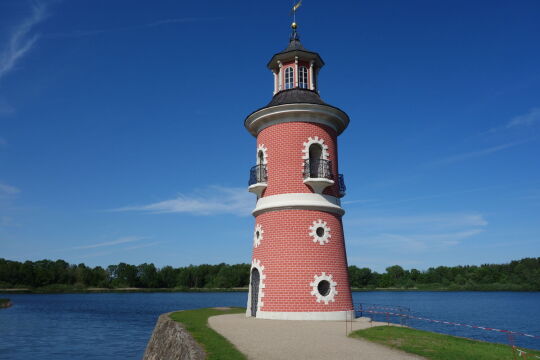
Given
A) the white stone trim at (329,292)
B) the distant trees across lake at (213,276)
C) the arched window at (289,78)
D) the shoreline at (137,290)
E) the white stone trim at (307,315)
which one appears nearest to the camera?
the white stone trim at (307,315)

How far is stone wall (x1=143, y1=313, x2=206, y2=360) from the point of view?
34.0 ft

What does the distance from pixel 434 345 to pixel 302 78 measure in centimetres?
1220

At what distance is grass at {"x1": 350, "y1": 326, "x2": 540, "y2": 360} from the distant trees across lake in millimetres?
85599

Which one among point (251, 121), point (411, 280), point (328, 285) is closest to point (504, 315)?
point (328, 285)

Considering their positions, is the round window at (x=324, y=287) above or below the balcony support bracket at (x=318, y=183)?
below

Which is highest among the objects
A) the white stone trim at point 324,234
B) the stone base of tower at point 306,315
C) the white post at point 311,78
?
the white post at point 311,78

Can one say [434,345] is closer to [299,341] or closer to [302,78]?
[299,341]

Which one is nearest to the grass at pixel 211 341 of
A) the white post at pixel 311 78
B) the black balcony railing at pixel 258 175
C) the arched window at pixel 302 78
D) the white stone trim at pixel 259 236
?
the white stone trim at pixel 259 236

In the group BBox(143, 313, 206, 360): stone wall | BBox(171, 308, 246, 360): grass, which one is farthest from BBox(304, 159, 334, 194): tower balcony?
BBox(143, 313, 206, 360): stone wall

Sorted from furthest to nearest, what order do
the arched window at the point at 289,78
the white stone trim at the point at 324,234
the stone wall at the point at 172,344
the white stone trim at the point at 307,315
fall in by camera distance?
the arched window at the point at 289,78, the white stone trim at the point at 324,234, the white stone trim at the point at 307,315, the stone wall at the point at 172,344

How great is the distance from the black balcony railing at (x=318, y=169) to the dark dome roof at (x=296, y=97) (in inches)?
96.3

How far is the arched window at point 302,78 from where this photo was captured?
1878 cm

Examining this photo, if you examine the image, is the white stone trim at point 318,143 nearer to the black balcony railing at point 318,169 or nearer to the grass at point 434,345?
the black balcony railing at point 318,169

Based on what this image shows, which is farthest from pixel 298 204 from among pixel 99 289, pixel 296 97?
pixel 99 289
